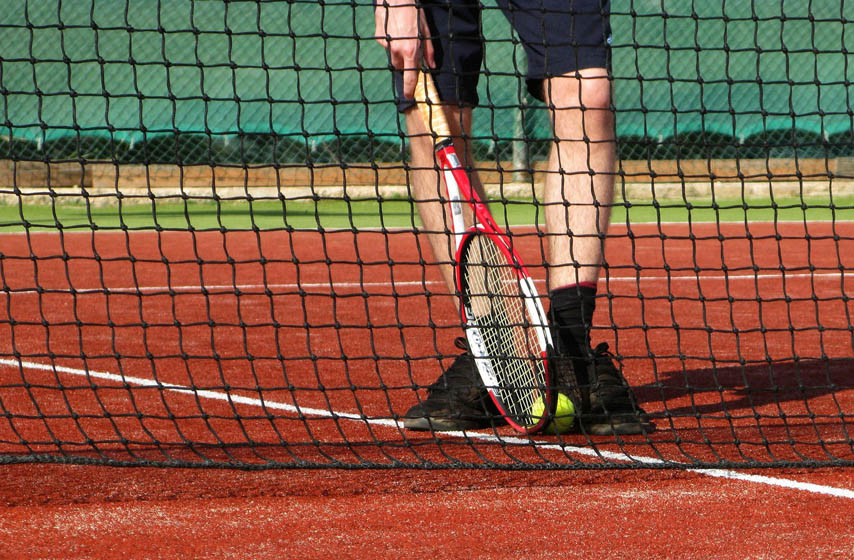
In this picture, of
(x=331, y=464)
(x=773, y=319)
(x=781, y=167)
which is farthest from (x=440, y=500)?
(x=781, y=167)

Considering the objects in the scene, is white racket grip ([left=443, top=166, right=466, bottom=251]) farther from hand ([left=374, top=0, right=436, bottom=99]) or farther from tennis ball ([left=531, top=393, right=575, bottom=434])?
tennis ball ([left=531, top=393, right=575, bottom=434])

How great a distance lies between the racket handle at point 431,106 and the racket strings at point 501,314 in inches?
10.8

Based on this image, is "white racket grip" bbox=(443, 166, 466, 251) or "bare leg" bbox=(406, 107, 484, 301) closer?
"white racket grip" bbox=(443, 166, 466, 251)

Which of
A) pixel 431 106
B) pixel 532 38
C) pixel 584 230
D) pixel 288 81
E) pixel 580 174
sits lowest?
pixel 584 230

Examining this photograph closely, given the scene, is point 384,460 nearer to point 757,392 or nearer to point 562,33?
point 562,33

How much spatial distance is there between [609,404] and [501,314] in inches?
14.0

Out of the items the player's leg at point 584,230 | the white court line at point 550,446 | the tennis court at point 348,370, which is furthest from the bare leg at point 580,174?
the white court line at point 550,446

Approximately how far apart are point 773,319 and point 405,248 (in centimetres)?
402

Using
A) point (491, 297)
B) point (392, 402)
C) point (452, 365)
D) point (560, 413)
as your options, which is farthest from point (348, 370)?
point (560, 413)

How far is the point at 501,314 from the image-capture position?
9.61 feet

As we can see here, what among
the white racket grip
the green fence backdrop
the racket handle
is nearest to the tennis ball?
the white racket grip

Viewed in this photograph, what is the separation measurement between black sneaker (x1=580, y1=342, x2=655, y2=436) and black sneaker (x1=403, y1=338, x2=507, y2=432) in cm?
22

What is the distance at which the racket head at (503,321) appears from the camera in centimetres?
269

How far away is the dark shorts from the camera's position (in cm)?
280
